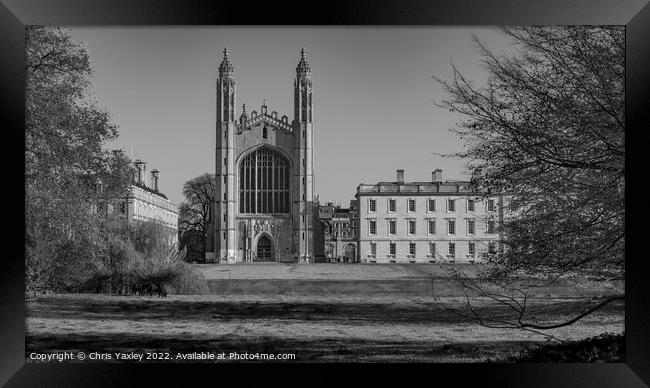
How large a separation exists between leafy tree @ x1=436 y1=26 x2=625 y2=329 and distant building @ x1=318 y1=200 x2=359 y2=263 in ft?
23.4

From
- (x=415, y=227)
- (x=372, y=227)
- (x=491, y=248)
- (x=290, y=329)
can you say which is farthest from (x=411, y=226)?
(x=491, y=248)

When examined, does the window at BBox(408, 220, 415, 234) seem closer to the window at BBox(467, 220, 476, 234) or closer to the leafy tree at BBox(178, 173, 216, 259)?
the window at BBox(467, 220, 476, 234)

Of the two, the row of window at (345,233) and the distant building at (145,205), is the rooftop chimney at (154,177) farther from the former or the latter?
the row of window at (345,233)

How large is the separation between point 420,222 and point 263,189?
360 inches

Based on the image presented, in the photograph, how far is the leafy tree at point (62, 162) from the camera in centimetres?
762

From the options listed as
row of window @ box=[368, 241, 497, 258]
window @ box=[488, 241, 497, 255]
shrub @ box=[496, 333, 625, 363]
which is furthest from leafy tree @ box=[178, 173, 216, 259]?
shrub @ box=[496, 333, 625, 363]

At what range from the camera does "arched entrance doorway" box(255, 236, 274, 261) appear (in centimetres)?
1614

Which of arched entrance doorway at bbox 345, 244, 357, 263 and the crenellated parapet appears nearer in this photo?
arched entrance doorway at bbox 345, 244, 357, 263

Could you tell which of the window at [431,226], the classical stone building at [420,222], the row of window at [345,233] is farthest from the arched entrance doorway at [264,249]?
the window at [431,226]

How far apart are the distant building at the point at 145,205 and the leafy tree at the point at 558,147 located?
195 inches

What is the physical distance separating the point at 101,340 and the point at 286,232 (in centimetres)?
1201
